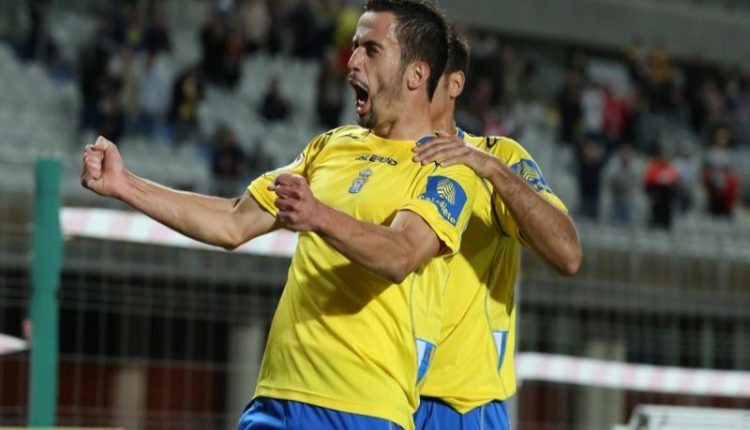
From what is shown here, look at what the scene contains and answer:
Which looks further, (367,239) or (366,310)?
(366,310)

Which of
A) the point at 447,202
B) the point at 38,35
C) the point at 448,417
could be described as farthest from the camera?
the point at 38,35

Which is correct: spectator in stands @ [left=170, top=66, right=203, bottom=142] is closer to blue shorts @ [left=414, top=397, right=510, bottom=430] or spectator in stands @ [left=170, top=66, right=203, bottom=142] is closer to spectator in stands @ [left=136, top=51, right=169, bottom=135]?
spectator in stands @ [left=136, top=51, right=169, bottom=135]

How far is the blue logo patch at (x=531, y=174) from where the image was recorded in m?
5.20

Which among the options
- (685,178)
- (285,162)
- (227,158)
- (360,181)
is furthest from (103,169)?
(685,178)

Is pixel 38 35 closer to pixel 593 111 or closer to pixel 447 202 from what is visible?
pixel 593 111

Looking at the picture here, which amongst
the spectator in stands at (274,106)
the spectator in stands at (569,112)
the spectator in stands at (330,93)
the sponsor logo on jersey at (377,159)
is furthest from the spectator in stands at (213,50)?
the sponsor logo on jersey at (377,159)

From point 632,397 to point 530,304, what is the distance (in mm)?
2186

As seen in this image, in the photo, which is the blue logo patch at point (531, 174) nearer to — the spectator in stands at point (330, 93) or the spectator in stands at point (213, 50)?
the spectator in stands at point (330, 93)

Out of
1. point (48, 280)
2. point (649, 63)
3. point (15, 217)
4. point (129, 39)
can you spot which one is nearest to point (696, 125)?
point (649, 63)

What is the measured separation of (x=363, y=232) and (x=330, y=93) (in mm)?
13417

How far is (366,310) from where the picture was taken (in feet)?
15.0

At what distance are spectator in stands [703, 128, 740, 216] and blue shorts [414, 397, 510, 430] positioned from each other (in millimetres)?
14632

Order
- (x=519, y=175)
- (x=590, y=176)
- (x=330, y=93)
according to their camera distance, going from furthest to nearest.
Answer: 1. (x=590, y=176)
2. (x=330, y=93)
3. (x=519, y=175)

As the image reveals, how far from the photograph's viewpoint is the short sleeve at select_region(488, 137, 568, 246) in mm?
5153
